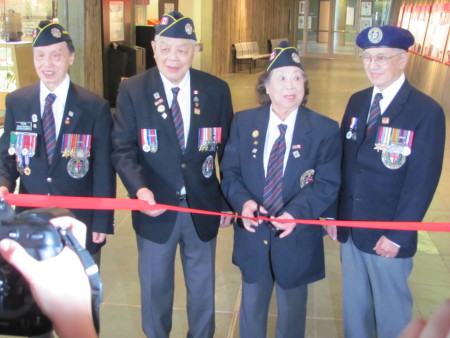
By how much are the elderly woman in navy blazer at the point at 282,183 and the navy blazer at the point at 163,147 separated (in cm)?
15

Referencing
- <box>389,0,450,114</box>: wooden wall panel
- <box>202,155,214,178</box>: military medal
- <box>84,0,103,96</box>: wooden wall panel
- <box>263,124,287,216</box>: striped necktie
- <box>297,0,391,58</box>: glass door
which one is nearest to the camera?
<box>263,124,287,216</box>: striped necktie

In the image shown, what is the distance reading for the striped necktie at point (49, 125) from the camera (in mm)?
2354

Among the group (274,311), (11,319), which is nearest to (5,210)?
(11,319)

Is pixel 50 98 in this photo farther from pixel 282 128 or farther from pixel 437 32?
pixel 437 32

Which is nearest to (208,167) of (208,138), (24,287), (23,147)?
(208,138)

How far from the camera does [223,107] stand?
2.66 meters

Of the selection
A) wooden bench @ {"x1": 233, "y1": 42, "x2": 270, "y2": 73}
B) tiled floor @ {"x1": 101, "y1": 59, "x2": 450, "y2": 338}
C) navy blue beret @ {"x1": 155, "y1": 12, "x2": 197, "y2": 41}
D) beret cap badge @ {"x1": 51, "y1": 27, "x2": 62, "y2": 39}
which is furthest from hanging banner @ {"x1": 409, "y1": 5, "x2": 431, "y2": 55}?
beret cap badge @ {"x1": 51, "y1": 27, "x2": 62, "y2": 39}

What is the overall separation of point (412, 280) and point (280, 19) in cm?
2072

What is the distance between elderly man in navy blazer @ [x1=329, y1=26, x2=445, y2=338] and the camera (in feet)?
7.55

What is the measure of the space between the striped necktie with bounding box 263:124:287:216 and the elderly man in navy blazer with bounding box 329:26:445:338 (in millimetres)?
327

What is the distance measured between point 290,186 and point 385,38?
0.75 metres

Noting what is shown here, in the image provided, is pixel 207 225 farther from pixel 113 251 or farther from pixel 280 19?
pixel 280 19

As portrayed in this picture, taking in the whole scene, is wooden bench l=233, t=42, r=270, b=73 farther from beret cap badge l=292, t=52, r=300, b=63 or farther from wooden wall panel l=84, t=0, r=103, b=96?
beret cap badge l=292, t=52, r=300, b=63

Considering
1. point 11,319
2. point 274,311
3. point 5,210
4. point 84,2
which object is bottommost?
point 274,311
